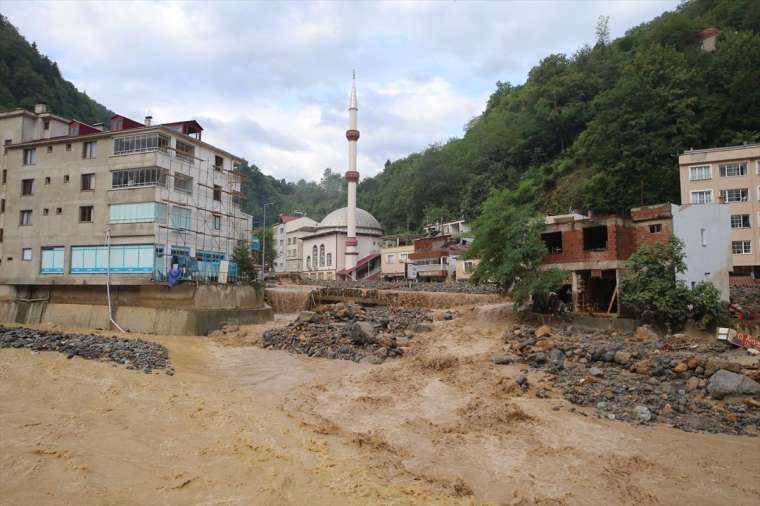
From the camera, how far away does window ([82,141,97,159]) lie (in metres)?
32.4

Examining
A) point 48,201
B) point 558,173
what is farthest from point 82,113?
point 558,173

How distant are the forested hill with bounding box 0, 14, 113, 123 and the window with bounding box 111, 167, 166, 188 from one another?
31.4 metres

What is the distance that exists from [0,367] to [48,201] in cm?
2193

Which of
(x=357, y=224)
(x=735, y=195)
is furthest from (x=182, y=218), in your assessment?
(x=357, y=224)

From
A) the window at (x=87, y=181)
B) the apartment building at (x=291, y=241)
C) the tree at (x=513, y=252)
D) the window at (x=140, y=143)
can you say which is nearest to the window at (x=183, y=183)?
the window at (x=140, y=143)

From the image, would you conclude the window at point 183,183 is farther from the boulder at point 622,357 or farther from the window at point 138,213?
the boulder at point 622,357

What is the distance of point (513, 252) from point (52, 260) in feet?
104

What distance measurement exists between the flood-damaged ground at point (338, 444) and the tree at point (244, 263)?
18650mm

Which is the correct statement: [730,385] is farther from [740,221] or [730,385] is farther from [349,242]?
[349,242]

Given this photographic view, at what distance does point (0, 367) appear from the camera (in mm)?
15609

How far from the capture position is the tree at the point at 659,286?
68.8 feet

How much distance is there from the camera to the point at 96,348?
18953 mm

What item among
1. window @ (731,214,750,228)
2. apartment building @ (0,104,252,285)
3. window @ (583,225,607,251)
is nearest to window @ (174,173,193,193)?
apartment building @ (0,104,252,285)

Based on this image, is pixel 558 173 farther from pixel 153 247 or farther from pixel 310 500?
pixel 310 500
